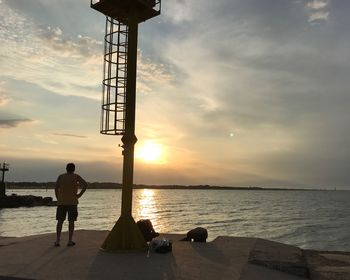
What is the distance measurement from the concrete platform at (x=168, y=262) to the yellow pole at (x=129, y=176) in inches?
14.4

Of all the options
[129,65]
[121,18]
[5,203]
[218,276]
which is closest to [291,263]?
[218,276]

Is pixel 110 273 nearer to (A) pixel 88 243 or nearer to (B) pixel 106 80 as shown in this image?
(A) pixel 88 243

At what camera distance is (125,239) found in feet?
32.3

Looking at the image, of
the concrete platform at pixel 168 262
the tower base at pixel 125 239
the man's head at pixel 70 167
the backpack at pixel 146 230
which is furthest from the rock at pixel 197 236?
the man's head at pixel 70 167

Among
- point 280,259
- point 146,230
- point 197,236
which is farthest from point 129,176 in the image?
point 280,259

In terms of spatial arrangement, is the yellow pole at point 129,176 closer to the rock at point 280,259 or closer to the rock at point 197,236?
the rock at point 197,236

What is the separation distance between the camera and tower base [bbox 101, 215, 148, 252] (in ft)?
32.0

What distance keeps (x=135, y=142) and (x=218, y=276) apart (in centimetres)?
418

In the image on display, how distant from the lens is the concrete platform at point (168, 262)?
7.28 m

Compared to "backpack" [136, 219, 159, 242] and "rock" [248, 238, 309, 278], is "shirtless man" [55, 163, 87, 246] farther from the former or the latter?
"rock" [248, 238, 309, 278]

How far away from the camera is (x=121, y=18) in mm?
10977

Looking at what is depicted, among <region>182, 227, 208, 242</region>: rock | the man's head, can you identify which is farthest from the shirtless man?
<region>182, 227, 208, 242</region>: rock

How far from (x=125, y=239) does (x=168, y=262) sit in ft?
6.10

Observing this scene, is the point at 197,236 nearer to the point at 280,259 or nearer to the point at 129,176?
the point at 129,176
